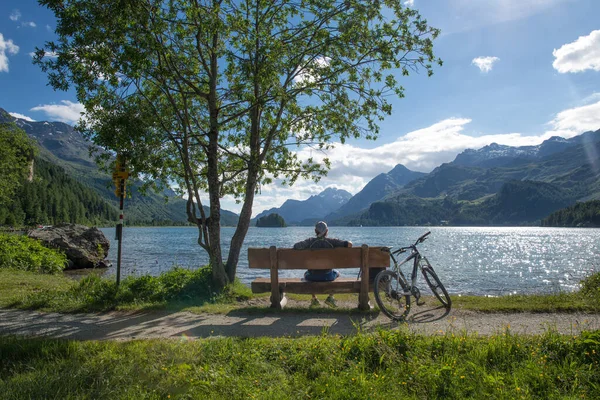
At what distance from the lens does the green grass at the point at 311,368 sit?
183 inches

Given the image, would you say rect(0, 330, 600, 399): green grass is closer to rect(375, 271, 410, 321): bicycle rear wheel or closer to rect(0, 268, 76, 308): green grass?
rect(375, 271, 410, 321): bicycle rear wheel

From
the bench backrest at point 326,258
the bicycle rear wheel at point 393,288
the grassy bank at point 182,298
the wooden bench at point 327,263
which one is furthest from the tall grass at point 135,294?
the bicycle rear wheel at point 393,288

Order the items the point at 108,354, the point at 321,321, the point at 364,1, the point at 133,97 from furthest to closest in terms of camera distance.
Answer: the point at 133,97
the point at 364,1
the point at 321,321
the point at 108,354

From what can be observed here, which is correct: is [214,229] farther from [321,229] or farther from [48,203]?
[48,203]

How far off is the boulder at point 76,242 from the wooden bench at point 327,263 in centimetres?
2214

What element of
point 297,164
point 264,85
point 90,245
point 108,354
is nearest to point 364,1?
point 264,85

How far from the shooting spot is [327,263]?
29.4ft

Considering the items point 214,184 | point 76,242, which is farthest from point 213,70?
point 76,242

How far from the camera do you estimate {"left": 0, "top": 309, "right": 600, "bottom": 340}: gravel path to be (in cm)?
705

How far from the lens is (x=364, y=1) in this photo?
10.5 m

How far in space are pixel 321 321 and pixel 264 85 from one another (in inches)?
242

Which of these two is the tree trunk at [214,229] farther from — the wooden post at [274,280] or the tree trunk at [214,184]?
the wooden post at [274,280]

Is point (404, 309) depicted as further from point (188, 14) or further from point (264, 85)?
point (188, 14)

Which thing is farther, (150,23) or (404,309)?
(150,23)
